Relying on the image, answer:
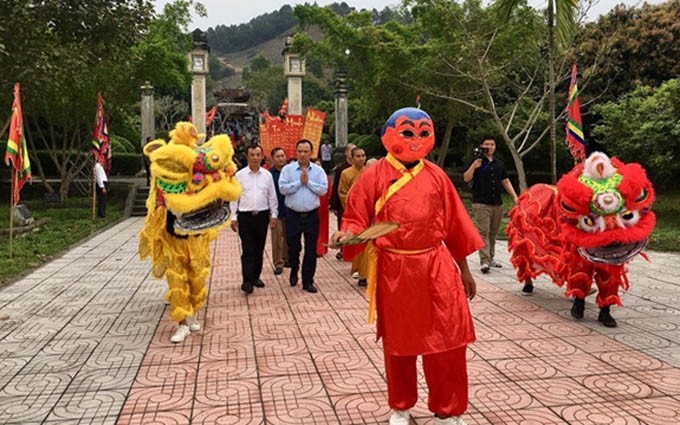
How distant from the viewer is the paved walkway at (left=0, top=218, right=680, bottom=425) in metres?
3.49

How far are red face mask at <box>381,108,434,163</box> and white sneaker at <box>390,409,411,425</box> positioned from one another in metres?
1.39

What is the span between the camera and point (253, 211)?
6.43 meters

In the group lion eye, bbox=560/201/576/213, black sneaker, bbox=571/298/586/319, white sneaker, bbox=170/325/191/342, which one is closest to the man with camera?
black sneaker, bbox=571/298/586/319

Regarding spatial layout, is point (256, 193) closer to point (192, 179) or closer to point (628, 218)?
point (192, 179)

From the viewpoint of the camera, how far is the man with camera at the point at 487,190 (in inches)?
298

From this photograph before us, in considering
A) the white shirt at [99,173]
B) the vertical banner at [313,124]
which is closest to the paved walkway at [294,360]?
the vertical banner at [313,124]

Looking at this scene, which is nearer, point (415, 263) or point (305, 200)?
point (415, 263)

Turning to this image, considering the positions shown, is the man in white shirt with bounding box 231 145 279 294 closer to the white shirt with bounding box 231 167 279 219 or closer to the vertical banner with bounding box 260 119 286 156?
the white shirt with bounding box 231 167 279 219

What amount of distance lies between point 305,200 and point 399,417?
3742mm

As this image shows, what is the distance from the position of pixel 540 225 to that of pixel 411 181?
337cm

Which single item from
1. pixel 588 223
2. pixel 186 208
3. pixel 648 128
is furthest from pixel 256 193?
pixel 648 128

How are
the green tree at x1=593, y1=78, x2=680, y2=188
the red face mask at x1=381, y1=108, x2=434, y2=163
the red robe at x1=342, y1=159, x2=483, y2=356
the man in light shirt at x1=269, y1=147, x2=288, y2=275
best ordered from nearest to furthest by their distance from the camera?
the red robe at x1=342, y1=159, x2=483, y2=356 < the red face mask at x1=381, y1=108, x2=434, y2=163 < the man in light shirt at x1=269, y1=147, x2=288, y2=275 < the green tree at x1=593, y1=78, x2=680, y2=188

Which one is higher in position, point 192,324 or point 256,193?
point 256,193

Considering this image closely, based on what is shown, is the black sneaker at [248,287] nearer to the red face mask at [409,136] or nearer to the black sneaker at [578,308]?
the black sneaker at [578,308]
